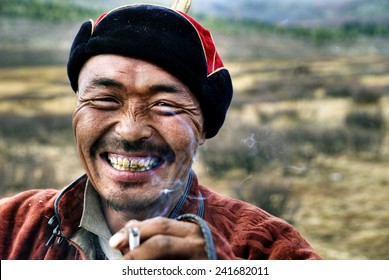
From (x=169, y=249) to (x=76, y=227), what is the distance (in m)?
0.48

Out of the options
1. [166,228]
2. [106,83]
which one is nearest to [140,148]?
[106,83]

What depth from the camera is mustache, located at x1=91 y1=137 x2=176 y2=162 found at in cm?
175

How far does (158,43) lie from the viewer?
171cm

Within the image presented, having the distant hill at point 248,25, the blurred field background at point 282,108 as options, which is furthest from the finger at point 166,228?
the blurred field background at point 282,108

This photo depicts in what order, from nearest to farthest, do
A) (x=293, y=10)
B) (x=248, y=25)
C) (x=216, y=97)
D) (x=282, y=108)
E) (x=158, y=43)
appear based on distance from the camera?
(x=158, y=43)
(x=216, y=97)
(x=293, y=10)
(x=248, y=25)
(x=282, y=108)

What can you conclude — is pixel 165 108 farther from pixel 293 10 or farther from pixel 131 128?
pixel 293 10

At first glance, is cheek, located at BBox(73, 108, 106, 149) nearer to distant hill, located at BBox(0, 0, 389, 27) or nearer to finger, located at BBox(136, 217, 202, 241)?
finger, located at BBox(136, 217, 202, 241)

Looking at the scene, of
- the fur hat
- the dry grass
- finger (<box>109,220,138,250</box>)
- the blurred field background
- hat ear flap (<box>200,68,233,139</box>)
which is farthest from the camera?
the dry grass

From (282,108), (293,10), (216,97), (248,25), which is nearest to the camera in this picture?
(216,97)

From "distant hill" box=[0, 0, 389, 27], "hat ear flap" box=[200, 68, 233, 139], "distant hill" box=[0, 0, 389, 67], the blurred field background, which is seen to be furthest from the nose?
the blurred field background

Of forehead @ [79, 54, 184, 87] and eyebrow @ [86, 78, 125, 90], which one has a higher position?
forehead @ [79, 54, 184, 87]

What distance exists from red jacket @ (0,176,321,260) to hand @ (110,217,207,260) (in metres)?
0.27

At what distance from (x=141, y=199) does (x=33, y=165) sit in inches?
97.4
